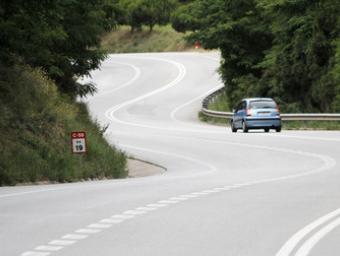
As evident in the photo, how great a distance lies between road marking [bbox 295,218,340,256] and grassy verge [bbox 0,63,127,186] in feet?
34.7

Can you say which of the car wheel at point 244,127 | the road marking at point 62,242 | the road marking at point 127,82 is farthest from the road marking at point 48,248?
the road marking at point 127,82

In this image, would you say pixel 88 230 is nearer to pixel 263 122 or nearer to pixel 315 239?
pixel 315 239

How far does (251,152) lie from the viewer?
31125 mm

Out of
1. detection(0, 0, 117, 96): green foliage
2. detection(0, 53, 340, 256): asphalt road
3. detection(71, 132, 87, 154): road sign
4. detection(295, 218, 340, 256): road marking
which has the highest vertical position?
detection(0, 0, 117, 96): green foliage

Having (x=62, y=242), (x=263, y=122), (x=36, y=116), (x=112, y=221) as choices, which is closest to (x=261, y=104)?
(x=263, y=122)

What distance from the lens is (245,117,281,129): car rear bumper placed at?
135 ft

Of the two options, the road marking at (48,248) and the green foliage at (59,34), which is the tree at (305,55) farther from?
the road marking at (48,248)

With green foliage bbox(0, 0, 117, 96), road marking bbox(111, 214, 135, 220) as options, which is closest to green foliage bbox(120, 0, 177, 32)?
green foliage bbox(0, 0, 117, 96)

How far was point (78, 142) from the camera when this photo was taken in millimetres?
24438

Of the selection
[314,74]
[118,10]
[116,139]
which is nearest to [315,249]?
[118,10]

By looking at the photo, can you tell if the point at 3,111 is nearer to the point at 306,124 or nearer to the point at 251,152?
the point at 251,152

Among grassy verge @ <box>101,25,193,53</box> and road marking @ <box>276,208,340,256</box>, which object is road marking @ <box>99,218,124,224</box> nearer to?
road marking @ <box>276,208,340,256</box>

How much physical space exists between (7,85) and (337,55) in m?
24.7

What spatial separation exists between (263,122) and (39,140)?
1907 cm
